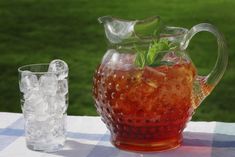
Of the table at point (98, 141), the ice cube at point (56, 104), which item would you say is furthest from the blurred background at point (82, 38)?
the ice cube at point (56, 104)

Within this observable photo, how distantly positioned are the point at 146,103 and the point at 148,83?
3 centimetres

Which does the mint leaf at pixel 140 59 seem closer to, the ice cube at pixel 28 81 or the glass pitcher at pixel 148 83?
the glass pitcher at pixel 148 83

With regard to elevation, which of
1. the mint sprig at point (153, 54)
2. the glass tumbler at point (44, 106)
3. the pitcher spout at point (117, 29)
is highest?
the pitcher spout at point (117, 29)

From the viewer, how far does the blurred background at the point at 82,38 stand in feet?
11.3

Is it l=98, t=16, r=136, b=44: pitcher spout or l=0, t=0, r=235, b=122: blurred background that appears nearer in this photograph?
l=98, t=16, r=136, b=44: pitcher spout

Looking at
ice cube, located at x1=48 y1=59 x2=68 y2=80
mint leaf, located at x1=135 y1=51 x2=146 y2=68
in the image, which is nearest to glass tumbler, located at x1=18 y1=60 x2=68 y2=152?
ice cube, located at x1=48 y1=59 x2=68 y2=80

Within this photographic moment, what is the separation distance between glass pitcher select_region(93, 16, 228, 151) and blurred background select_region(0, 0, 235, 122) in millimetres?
2155

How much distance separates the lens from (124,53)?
100 centimetres

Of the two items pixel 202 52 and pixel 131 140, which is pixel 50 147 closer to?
pixel 131 140

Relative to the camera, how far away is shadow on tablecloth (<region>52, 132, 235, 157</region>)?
0.99 m

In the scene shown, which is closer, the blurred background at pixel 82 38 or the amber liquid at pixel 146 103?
the amber liquid at pixel 146 103

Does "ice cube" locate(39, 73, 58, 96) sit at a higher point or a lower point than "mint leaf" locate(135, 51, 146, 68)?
lower

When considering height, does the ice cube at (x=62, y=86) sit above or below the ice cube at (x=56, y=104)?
above

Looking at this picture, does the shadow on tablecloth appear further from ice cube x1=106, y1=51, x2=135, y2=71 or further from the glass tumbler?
ice cube x1=106, y1=51, x2=135, y2=71
